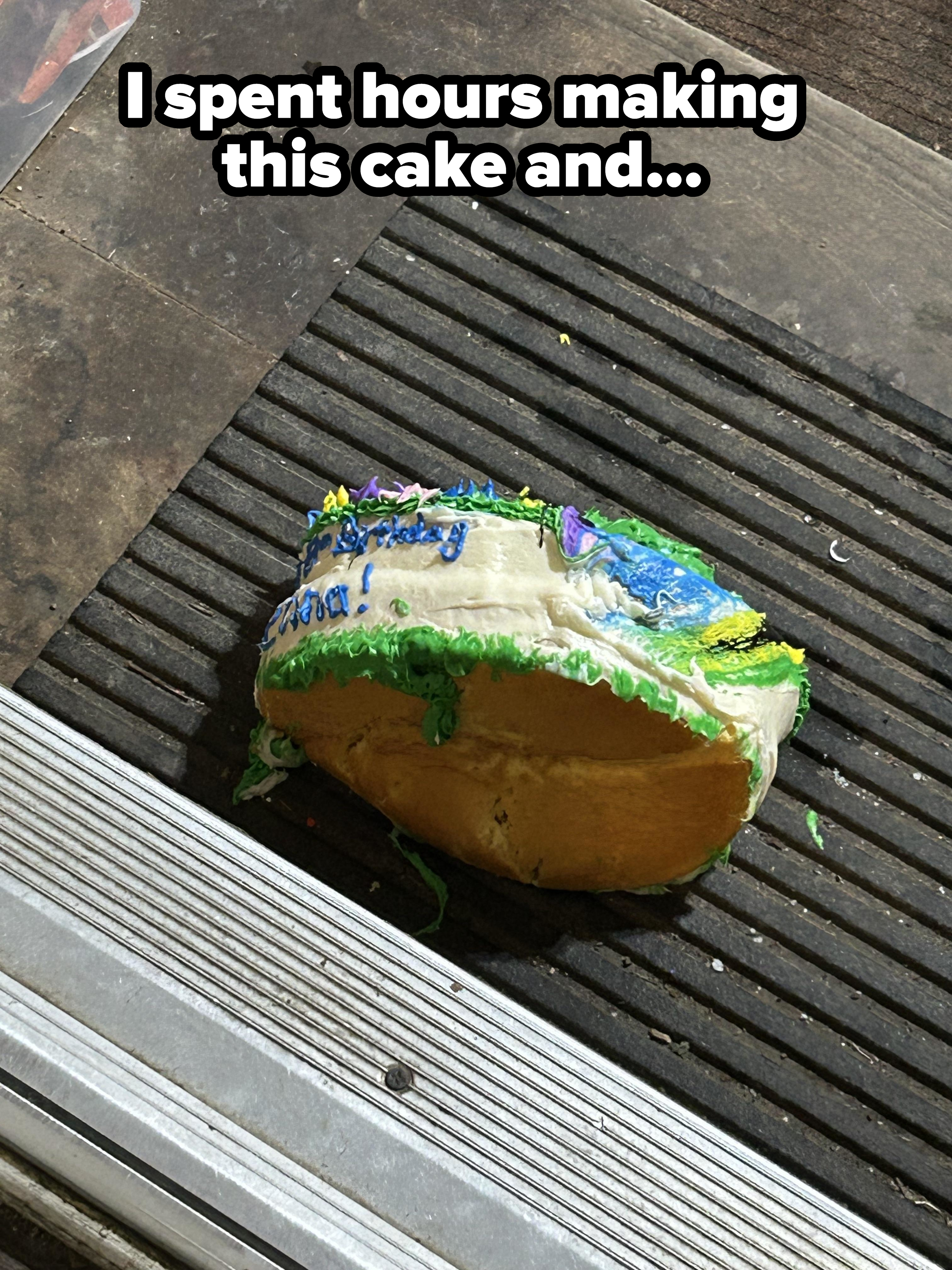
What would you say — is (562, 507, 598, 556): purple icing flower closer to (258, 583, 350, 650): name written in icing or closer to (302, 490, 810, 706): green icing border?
(302, 490, 810, 706): green icing border

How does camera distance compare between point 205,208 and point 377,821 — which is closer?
point 377,821

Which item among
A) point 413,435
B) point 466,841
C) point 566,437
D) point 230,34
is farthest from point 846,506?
point 230,34

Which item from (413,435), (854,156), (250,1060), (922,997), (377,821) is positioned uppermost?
(854,156)

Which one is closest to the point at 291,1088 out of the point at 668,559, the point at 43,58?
the point at 668,559

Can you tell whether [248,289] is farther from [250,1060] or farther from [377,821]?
[250,1060]

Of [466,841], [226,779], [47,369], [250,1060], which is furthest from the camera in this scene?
[47,369]

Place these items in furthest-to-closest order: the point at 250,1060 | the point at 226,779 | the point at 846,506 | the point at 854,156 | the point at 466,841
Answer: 1. the point at 854,156
2. the point at 846,506
3. the point at 226,779
4. the point at 466,841
5. the point at 250,1060
